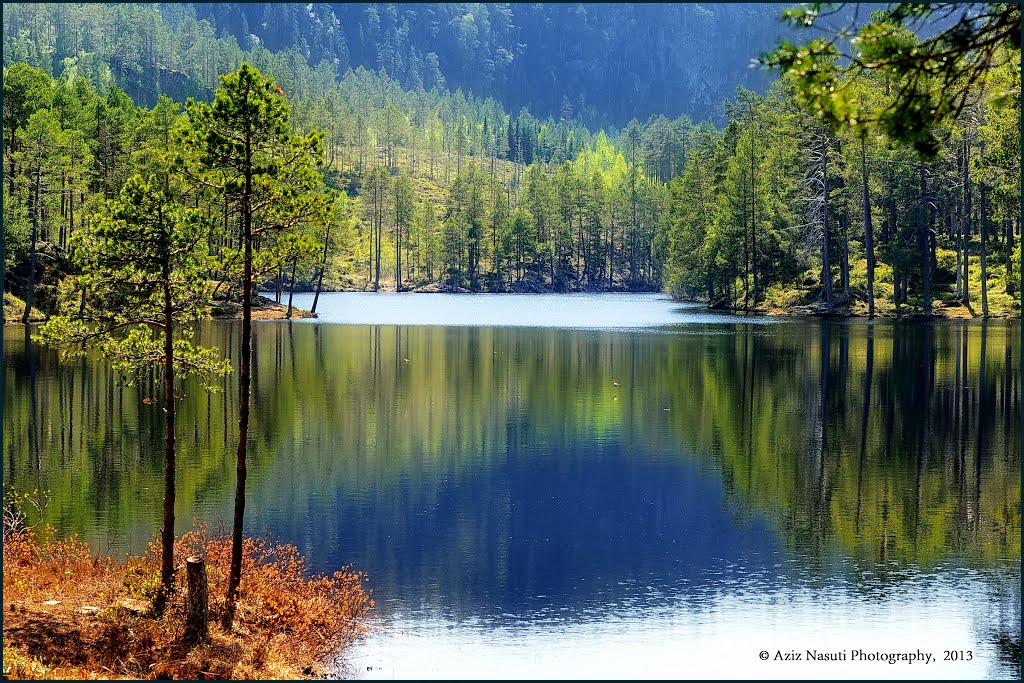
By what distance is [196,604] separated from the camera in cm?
1884

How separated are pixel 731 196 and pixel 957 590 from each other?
8992cm

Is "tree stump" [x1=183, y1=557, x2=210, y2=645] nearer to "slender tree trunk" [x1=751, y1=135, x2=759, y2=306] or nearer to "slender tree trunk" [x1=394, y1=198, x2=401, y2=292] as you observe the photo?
"slender tree trunk" [x1=751, y1=135, x2=759, y2=306]

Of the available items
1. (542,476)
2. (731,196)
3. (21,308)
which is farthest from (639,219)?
(542,476)

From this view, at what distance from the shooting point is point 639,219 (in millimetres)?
193375

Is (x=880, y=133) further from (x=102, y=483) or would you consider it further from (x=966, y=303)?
(x=966, y=303)

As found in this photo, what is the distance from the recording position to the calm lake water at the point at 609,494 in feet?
69.5

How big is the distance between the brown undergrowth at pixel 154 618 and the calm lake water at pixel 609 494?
109 centimetres

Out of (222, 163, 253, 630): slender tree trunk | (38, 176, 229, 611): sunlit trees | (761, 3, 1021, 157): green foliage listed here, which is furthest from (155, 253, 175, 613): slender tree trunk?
(761, 3, 1021, 157): green foliage

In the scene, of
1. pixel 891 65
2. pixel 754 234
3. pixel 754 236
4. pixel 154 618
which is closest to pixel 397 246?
pixel 754 234

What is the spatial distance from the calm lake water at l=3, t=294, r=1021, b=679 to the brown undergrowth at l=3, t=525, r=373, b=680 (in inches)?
42.7

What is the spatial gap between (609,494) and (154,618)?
1600 centimetres

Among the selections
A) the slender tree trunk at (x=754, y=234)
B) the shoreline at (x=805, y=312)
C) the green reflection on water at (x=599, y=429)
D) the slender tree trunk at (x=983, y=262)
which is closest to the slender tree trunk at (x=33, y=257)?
the shoreline at (x=805, y=312)

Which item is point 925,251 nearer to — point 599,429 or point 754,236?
point 754,236

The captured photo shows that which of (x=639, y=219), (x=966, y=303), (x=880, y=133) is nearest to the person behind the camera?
(x=880, y=133)
